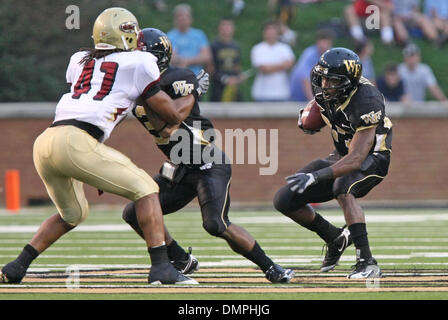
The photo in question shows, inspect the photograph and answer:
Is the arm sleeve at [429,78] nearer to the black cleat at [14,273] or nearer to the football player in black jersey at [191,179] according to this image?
the football player in black jersey at [191,179]

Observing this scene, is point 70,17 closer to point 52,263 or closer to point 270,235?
point 270,235

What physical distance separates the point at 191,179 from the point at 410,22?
10757 millimetres

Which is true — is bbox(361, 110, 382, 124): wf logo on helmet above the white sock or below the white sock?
above

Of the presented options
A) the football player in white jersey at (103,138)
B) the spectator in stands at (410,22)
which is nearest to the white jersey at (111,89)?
the football player in white jersey at (103,138)

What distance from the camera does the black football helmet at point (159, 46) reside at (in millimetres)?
6922

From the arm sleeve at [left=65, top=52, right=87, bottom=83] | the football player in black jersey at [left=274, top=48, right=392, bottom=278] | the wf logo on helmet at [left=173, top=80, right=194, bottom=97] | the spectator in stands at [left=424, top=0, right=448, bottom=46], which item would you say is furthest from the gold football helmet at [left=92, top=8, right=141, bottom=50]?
the spectator in stands at [left=424, top=0, right=448, bottom=46]

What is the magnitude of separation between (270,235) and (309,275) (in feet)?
11.6

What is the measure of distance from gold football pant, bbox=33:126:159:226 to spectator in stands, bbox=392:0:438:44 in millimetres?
10901

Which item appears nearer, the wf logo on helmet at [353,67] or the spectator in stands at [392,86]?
the wf logo on helmet at [353,67]

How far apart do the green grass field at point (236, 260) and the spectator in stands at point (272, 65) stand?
237 cm

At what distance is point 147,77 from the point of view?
6.29 metres

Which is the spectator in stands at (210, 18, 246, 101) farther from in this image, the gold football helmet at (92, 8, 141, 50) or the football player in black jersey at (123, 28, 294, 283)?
the gold football helmet at (92, 8, 141, 50)

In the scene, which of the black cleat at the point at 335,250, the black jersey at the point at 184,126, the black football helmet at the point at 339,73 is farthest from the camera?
the black cleat at the point at 335,250

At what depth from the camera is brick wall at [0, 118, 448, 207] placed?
15.1m
